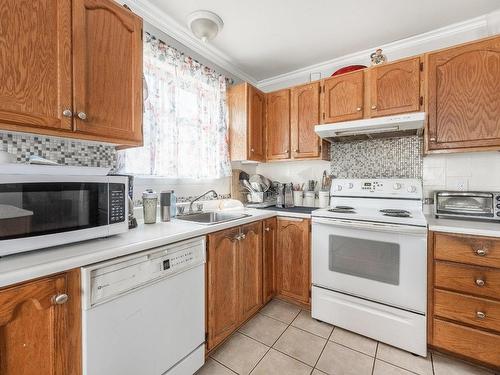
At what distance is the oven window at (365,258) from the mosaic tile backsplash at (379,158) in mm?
813

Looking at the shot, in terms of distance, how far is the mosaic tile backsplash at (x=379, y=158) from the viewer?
6.68 ft

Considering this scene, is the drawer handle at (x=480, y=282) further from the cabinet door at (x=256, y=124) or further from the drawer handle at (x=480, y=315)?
the cabinet door at (x=256, y=124)

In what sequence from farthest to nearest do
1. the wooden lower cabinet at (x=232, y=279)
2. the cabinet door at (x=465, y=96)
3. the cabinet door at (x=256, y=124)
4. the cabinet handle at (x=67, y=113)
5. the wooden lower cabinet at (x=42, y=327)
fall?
the cabinet door at (x=256, y=124), the cabinet door at (x=465, y=96), the wooden lower cabinet at (x=232, y=279), the cabinet handle at (x=67, y=113), the wooden lower cabinet at (x=42, y=327)

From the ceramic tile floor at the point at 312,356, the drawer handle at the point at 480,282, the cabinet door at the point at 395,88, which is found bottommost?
the ceramic tile floor at the point at 312,356

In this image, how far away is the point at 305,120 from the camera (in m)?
2.32

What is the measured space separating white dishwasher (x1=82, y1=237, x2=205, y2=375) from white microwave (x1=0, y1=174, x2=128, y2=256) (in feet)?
0.60

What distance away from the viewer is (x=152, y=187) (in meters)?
1.81

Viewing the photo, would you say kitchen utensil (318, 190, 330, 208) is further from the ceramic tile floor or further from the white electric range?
the ceramic tile floor

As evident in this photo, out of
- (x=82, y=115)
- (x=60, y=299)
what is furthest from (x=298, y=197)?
(x=60, y=299)

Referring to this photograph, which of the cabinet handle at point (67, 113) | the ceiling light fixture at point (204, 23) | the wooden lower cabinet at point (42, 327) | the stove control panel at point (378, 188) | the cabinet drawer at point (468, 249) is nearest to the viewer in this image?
the wooden lower cabinet at point (42, 327)

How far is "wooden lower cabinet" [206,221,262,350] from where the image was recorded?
4.75 feet

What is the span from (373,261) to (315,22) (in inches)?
74.4

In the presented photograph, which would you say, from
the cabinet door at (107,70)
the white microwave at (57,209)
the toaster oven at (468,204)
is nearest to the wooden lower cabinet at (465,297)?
the toaster oven at (468,204)

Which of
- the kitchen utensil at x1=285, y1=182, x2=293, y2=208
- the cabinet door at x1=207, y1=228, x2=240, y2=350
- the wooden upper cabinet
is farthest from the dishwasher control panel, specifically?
the kitchen utensil at x1=285, y1=182, x2=293, y2=208
